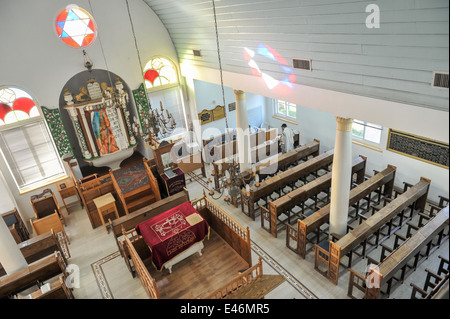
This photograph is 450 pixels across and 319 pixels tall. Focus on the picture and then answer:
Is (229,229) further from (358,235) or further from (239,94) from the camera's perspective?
(239,94)

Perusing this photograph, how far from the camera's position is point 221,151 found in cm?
1245

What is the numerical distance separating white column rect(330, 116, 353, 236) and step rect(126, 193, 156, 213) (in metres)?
5.98

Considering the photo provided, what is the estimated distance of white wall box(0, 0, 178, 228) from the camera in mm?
9281

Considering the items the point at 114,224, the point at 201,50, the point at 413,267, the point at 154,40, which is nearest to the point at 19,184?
the point at 114,224

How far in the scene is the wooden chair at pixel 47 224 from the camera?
955 cm

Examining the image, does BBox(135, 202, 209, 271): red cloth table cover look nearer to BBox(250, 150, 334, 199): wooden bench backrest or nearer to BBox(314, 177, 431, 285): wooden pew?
BBox(250, 150, 334, 199): wooden bench backrest

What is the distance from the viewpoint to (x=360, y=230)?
7.45 meters

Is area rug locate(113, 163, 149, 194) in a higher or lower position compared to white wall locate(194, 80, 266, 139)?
lower

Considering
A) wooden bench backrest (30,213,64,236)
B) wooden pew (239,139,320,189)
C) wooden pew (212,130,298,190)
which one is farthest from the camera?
wooden pew (212,130,298,190)

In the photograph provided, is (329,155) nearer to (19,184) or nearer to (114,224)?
(114,224)

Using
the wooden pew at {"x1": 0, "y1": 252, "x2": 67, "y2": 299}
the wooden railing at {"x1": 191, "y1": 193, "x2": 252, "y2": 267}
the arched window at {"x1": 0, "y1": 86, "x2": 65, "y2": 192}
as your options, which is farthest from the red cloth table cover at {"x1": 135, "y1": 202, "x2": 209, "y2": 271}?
the arched window at {"x1": 0, "y1": 86, "x2": 65, "y2": 192}

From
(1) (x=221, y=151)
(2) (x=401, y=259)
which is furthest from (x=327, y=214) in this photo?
(1) (x=221, y=151)

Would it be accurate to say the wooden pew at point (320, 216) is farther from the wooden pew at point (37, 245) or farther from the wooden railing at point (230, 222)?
the wooden pew at point (37, 245)

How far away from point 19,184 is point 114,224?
15.4ft
